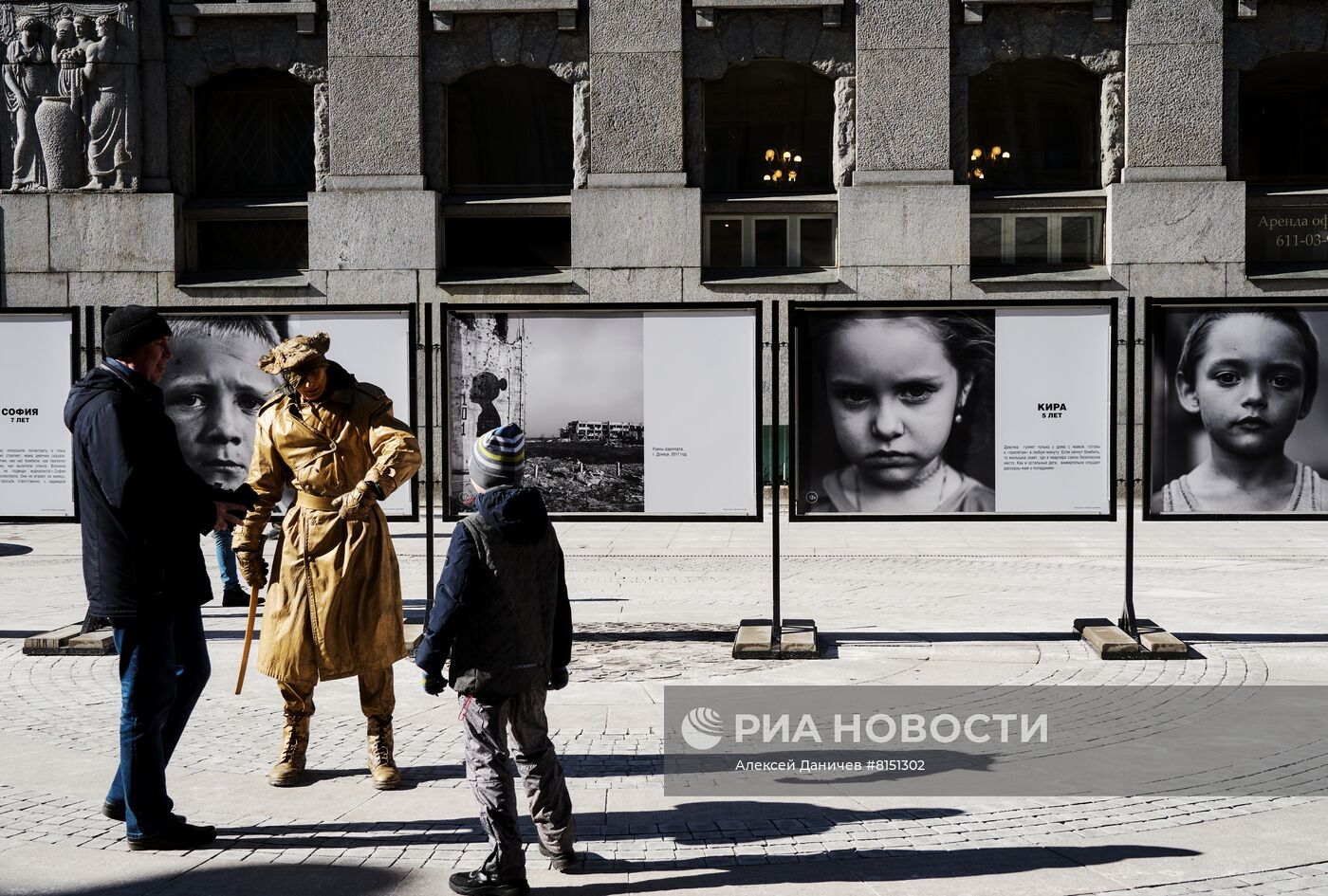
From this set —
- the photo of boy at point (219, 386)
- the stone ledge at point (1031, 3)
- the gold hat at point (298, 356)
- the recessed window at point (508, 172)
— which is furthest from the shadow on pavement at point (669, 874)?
the stone ledge at point (1031, 3)

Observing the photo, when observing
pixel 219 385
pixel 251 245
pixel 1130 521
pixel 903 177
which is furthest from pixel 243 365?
pixel 903 177

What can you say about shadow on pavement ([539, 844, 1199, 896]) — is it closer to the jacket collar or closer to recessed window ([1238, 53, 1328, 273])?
the jacket collar

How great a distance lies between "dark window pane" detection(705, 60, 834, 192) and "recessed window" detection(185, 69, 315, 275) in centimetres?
615

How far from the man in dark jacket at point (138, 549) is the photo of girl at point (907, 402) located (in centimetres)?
489

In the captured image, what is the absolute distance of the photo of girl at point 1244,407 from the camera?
9414 millimetres

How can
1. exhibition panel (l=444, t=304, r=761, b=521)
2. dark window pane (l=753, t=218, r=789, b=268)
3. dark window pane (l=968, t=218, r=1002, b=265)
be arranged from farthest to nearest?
dark window pane (l=753, t=218, r=789, b=268) < dark window pane (l=968, t=218, r=1002, b=265) < exhibition panel (l=444, t=304, r=761, b=521)

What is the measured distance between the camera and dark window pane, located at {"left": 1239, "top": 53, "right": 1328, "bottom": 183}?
20.7 m

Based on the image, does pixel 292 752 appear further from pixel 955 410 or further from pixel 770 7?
pixel 770 7

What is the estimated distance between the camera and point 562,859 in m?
5.12

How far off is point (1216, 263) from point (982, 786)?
15.8 metres

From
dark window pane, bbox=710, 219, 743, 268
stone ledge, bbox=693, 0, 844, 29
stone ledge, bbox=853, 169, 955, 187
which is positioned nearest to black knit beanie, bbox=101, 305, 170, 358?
dark window pane, bbox=710, 219, 743, 268

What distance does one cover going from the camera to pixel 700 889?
494 centimetres

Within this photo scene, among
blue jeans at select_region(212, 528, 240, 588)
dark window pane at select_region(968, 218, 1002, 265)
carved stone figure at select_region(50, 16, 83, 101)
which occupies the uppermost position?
carved stone figure at select_region(50, 16, 83, 101)

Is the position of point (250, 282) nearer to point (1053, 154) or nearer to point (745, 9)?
point (745, 9)
